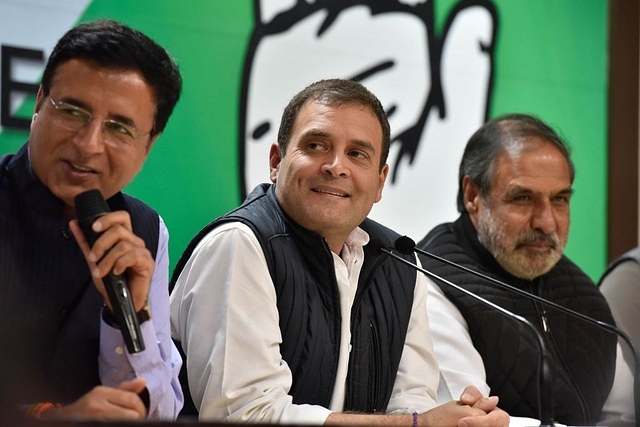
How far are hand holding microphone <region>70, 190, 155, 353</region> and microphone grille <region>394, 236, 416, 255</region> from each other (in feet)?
3.15

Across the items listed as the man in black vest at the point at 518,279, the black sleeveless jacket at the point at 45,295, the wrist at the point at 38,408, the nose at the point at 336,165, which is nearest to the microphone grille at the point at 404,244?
the nose at the point at 336,165

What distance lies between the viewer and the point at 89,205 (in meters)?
1.89

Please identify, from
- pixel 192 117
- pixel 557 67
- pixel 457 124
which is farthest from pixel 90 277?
pixel 557 67

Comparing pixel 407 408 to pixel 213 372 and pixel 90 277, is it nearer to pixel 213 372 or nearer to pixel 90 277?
pixel 213 372

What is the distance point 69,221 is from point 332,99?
92 centimetres

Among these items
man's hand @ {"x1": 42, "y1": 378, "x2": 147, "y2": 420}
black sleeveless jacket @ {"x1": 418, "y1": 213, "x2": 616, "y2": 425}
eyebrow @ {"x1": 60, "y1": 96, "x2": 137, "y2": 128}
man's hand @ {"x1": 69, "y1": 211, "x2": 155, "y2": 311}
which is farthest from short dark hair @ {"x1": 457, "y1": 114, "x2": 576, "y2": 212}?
man's hand @ {"x1": 42, "y1": 378, "x2": 147, "y2": 420}

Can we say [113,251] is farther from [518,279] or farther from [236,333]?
[518,279]

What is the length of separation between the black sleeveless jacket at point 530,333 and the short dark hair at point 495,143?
164 mm

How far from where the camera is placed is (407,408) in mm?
2758

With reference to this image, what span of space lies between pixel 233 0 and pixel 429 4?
0.93 metres

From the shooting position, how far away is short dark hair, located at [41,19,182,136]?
2.24 metres

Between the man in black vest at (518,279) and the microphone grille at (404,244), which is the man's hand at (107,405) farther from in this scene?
the man in black vest at (518,279)

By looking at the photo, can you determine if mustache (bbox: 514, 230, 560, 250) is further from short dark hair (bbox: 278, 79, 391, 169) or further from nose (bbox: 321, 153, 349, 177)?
nose (bbox: 321, 153, 349, 177)

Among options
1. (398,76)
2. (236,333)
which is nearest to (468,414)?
(236,333)
